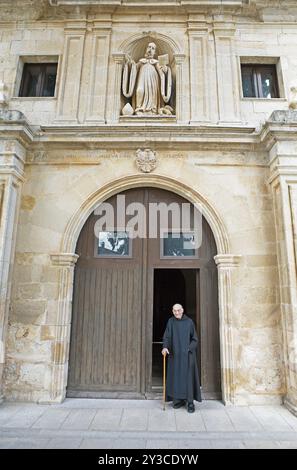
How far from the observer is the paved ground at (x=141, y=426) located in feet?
10.9

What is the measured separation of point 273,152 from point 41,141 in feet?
13.7

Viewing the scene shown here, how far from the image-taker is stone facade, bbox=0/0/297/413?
Result: 466cm

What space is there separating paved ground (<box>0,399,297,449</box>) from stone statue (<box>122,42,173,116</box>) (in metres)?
5.22

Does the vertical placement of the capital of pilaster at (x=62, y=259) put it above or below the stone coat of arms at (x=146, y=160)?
below

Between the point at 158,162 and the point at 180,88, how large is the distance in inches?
68.9

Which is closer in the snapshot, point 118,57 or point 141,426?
point 141,426

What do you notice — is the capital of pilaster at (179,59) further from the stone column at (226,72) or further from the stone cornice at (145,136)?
the stone cornice at (145,136)

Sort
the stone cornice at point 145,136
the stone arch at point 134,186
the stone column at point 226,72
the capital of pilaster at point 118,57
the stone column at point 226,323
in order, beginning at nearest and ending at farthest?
the stone column at point 226,323, the stone arch at point 134,186, the stone cornice at point 145,136, the stone column at point 226,72, the capital of pilaster at point 118,57

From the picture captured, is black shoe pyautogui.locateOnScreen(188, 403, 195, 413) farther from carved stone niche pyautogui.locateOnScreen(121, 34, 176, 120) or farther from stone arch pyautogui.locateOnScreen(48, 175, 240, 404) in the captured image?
carved stone niche pyautogui.locateOnScreen(121, 34, 176, 120)

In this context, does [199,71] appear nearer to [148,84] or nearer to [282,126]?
[148,84]

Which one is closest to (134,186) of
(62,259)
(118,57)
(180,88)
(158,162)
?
(158,162)

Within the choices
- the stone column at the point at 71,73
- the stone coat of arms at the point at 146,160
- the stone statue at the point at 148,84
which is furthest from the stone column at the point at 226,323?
the stone column at the point at 71,73

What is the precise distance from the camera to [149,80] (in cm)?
586

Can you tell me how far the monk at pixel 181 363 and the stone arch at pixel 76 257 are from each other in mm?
591
